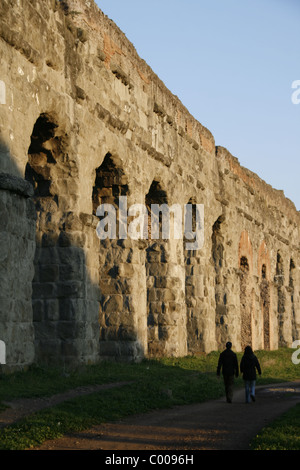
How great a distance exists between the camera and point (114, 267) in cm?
1373

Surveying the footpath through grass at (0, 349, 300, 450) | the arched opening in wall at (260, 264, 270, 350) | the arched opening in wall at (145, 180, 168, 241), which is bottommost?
the footpath through grass at (0, 349, 300, 450)

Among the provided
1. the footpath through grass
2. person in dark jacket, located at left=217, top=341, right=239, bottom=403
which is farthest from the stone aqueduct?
person in dark jacket, located at left=217, top=341, right=239, bottom=403

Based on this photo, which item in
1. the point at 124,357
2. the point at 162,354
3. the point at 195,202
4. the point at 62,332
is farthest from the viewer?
the point at 195,202

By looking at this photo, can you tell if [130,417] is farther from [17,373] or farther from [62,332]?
[62,332]

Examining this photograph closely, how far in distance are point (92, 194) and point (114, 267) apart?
1529mm

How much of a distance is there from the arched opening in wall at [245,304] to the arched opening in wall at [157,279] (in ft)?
24.0

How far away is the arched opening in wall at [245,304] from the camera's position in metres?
23.0

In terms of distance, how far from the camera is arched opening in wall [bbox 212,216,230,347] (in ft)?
66.4

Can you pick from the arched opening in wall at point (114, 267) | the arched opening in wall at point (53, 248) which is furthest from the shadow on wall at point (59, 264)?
the arched opening in wall at point (114, 267)

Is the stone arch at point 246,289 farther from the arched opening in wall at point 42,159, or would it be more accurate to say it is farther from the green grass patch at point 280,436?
the green grass patch at point 280,436

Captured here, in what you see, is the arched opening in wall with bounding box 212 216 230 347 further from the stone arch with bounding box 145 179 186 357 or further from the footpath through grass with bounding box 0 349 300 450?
the footpath through grass with bounding box 0 349 300 450

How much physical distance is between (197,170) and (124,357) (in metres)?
6.89

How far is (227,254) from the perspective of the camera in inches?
829

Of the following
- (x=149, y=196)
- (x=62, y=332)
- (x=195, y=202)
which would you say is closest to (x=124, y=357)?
(x=62, y=332)
